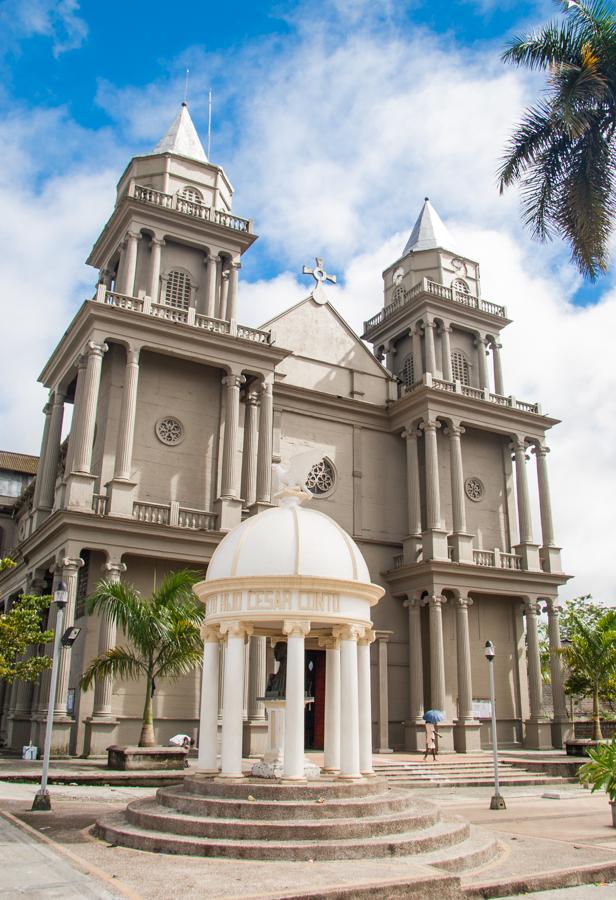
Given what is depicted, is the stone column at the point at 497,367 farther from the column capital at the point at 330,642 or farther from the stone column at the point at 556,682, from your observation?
the column capital at the point at 330,642

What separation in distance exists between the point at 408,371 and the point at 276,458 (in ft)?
29.3

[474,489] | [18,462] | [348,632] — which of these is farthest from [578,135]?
[18,462]

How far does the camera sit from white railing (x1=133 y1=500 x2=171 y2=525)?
77.0 feet

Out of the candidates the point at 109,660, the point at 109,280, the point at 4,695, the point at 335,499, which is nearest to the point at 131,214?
the point at 109,280

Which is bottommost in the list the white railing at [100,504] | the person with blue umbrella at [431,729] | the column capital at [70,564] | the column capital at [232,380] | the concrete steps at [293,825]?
the concrete steps at [293,825]

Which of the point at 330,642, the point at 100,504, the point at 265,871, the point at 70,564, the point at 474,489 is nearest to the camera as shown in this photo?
the point at 265,871

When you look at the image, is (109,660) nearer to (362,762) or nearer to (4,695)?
(362,762)

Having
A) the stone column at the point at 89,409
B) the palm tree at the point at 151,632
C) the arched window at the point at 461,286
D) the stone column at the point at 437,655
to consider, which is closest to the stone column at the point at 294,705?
the palm tree at the point at 151,632

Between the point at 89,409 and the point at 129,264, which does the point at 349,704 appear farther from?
the point at 129,264

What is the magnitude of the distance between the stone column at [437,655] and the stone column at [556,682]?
469 cm

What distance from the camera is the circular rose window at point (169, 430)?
2568 cm

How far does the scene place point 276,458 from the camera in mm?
28219

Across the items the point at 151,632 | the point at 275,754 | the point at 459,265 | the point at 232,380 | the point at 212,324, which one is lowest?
the point at 275,754

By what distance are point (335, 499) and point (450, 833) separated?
67.6 ft
